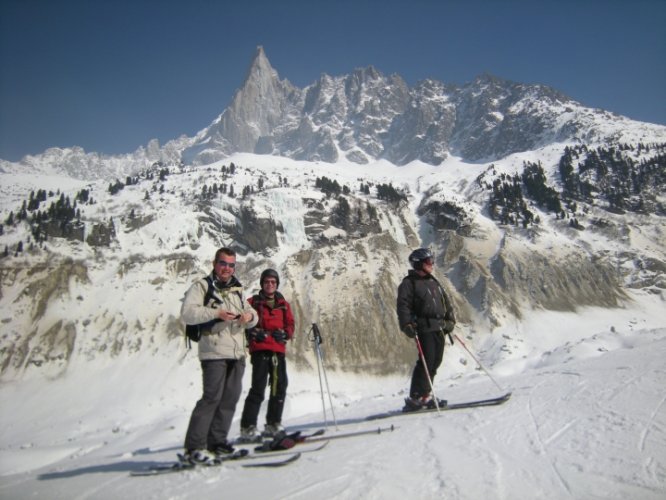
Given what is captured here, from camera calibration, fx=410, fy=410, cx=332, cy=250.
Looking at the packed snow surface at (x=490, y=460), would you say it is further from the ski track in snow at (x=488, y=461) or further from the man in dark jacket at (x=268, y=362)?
the man in dark jacket at (x=268, y=362)

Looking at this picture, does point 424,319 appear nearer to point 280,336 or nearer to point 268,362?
point 280,336

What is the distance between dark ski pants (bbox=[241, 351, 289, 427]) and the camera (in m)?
6.64

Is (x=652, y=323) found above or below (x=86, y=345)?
below

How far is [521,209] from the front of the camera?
96062 millimetres

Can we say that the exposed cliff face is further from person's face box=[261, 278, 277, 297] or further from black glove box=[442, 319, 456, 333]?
person's face box=[261, 278, 277, 297]

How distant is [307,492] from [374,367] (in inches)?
2137

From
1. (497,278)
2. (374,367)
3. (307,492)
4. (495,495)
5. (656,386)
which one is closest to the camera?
(495,495)

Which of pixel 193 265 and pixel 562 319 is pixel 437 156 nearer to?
pixel 562 319

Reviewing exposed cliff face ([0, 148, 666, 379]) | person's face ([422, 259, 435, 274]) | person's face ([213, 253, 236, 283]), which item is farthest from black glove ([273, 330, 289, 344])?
exposed cliff face ([0, 148, 666, 379])

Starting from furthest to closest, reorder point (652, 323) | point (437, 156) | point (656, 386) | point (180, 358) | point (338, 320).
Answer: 1. point (437, 156)
2. point (652, 323)
3. point (338, 320)
4. point (180, 358)
5. point (656, 386)

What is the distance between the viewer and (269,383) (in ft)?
22.5

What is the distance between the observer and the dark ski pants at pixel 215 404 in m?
4.95

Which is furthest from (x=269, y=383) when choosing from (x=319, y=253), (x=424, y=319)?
(x=319, y=253)

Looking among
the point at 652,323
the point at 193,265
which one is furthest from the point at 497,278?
the point at 193,265
